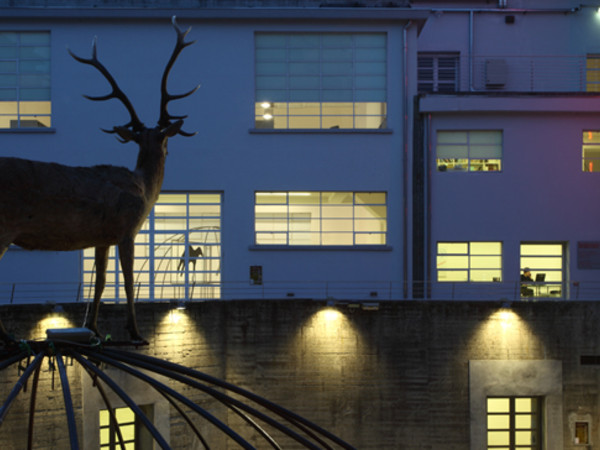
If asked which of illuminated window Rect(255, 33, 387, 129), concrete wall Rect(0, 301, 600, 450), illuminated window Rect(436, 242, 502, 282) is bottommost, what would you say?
concrete wall Rect(0, 301, 600, 450)

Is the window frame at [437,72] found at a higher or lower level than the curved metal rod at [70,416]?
higher

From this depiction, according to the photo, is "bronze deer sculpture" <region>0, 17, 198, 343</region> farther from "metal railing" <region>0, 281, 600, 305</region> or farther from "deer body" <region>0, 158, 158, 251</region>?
"metal railing" <region>0, 281, 600, 305</region>

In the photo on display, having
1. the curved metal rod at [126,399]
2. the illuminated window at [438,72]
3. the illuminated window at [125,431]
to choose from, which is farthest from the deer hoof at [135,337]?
the illuminated window at [438,72]

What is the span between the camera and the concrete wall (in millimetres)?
22844

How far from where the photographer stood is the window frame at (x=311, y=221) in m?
27.1

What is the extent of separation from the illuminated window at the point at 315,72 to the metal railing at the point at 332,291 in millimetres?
6886

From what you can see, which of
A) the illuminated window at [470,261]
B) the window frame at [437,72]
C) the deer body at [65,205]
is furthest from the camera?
the window frame at [437,72]

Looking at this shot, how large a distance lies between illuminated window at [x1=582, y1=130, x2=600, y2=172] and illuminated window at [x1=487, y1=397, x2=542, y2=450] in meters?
10.7

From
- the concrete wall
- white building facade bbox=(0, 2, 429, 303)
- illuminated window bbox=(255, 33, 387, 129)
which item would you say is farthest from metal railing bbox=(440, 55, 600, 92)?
the concrete wall

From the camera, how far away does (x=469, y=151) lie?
28188mm

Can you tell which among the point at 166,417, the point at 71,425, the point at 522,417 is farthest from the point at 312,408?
the point at 71,425

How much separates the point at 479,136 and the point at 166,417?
17.2 metres

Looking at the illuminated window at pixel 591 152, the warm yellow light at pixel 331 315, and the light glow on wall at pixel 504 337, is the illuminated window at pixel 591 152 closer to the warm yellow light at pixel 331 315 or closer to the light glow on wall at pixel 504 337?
the light glow on wall at pixel 504 337

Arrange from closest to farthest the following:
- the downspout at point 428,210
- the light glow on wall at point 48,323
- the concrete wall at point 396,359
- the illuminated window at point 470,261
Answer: the light glow on wall at point 48,323 < the concrete wall at point 396,359 < the downspout at point 428,210 < the illuminated window at point 470,261
